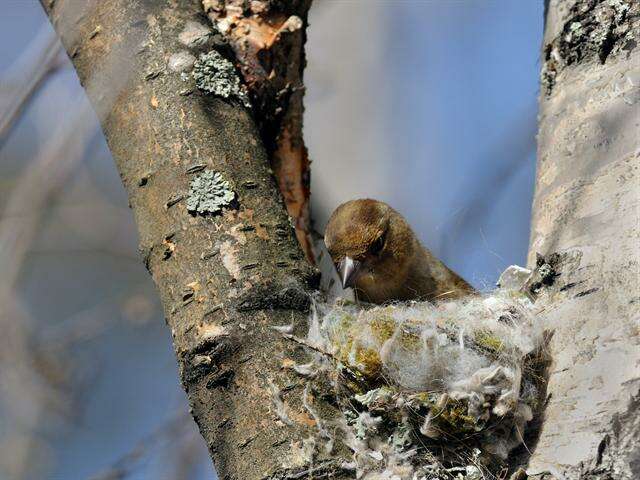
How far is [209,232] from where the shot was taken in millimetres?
2758

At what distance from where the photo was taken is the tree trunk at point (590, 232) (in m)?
2.27

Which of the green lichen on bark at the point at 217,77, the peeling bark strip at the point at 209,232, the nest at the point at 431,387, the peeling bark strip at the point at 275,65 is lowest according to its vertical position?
the nest at the point at 431,387

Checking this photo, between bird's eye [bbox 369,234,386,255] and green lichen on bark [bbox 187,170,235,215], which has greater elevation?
bird's eye [bbox 369,234,386,255]

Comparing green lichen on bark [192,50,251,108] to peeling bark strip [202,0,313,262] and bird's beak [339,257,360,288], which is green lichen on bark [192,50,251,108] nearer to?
peeling bark strip [202,0,313,262]

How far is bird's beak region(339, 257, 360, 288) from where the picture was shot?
4.32 m

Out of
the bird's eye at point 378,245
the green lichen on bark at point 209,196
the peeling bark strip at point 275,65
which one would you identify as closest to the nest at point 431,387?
the green lichen on bark at point 209,196

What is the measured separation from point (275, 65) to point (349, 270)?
43.2 inches

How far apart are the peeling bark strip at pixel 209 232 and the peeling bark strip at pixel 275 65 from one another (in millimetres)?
361

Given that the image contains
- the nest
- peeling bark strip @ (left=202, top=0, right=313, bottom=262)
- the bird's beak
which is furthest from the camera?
the bird's beak

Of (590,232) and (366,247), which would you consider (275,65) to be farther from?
(590,232)

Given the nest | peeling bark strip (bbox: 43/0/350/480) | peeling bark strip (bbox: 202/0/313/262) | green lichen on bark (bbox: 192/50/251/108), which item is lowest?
the nest

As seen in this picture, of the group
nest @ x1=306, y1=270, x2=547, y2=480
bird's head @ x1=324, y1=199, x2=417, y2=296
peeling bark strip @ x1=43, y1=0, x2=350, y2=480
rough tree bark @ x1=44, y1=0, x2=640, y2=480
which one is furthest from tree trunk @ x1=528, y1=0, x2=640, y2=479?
bird's head @ x1=324, y1=199, x2=417, y2=296

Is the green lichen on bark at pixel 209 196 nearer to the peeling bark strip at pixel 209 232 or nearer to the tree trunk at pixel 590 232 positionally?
the peeling bark strip at pixel 209 232

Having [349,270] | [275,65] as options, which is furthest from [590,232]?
[349,270]
